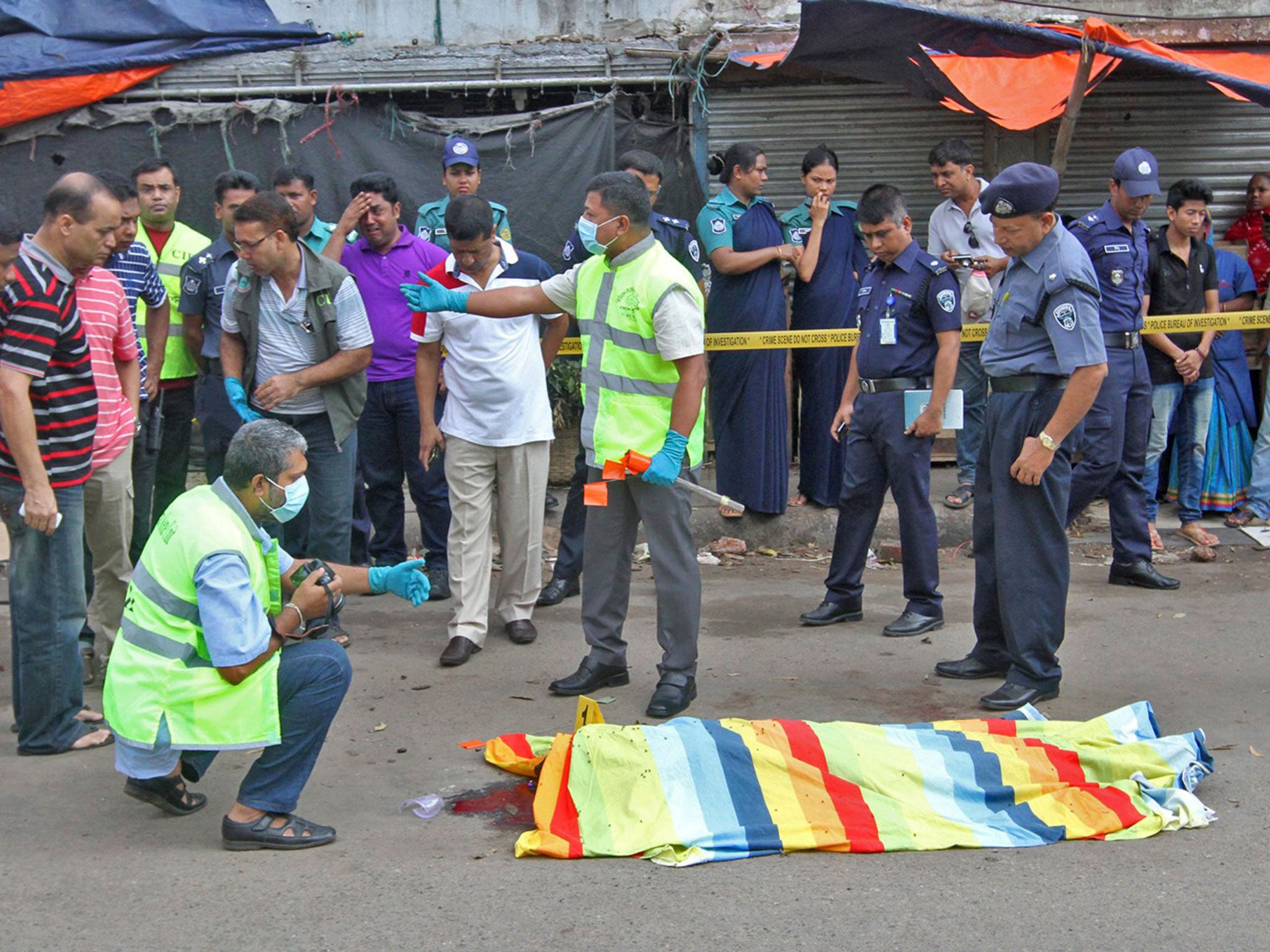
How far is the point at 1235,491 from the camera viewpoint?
322 inches

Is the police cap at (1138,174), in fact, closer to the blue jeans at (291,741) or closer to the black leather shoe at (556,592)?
the black leather shoe at (556,592)

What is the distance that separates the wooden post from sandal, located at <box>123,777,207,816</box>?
5.66 meters

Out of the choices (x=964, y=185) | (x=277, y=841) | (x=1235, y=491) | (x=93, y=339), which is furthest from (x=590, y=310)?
(x=1235, y=491)

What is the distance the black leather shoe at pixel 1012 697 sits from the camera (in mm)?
5172

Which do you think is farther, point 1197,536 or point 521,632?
point 1197,536

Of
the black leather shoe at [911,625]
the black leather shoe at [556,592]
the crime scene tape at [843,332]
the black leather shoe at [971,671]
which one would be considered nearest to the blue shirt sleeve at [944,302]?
the black leather shoe at [911,625]

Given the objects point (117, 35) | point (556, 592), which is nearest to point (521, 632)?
point (556, 592)

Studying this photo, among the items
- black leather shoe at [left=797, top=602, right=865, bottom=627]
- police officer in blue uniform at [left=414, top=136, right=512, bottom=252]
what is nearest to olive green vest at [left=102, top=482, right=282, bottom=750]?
black leather shoe at [left=797, top=602, right=865, bottom=627]

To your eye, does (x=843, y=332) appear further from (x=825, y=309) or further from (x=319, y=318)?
→ (x=319, y=318)

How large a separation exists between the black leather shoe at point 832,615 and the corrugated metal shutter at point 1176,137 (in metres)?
4.02

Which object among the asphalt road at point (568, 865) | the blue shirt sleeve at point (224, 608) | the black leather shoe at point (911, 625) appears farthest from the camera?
the black leather shoe at point (911, 625)

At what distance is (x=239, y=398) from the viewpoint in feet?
19.3

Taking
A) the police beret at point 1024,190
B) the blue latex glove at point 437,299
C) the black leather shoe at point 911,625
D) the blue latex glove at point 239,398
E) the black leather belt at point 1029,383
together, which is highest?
the police beret at point 1024,190

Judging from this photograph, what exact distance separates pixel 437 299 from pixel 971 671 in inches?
104
